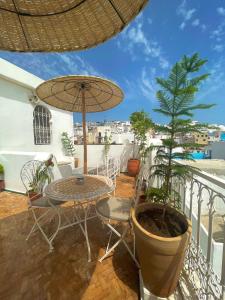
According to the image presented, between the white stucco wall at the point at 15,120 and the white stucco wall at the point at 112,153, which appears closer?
the white stucco wall at the point at 15,120

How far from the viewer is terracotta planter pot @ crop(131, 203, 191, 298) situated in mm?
1130

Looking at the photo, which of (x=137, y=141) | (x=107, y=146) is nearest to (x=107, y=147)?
(x=107, y=146)

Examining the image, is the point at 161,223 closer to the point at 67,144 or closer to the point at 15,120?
the point at 15,120

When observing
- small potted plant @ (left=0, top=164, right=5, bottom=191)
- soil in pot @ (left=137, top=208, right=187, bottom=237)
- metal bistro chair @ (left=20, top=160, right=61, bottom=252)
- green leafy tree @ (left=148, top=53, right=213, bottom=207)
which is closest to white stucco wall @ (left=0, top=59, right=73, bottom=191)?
small potted plant @ (left=0, top=164, right=5, bottom=191)

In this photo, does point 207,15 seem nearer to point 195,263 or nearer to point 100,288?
point 195,263

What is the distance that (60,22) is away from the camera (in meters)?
1.11

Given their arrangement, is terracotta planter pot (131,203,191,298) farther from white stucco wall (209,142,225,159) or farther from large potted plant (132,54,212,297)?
white stucco wall (209,142,225,159)

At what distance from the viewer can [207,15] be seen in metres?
5.97

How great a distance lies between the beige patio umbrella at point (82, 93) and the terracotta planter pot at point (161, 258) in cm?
171

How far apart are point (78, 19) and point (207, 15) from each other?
25.6 feet

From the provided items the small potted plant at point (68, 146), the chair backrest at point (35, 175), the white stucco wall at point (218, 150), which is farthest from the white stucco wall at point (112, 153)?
the white stucco wall at point (218, 150)

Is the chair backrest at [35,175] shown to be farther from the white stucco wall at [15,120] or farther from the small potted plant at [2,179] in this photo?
the small potted plant at [2,179]

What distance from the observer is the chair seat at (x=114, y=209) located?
1.78 metres

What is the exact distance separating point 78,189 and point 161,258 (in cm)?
128
